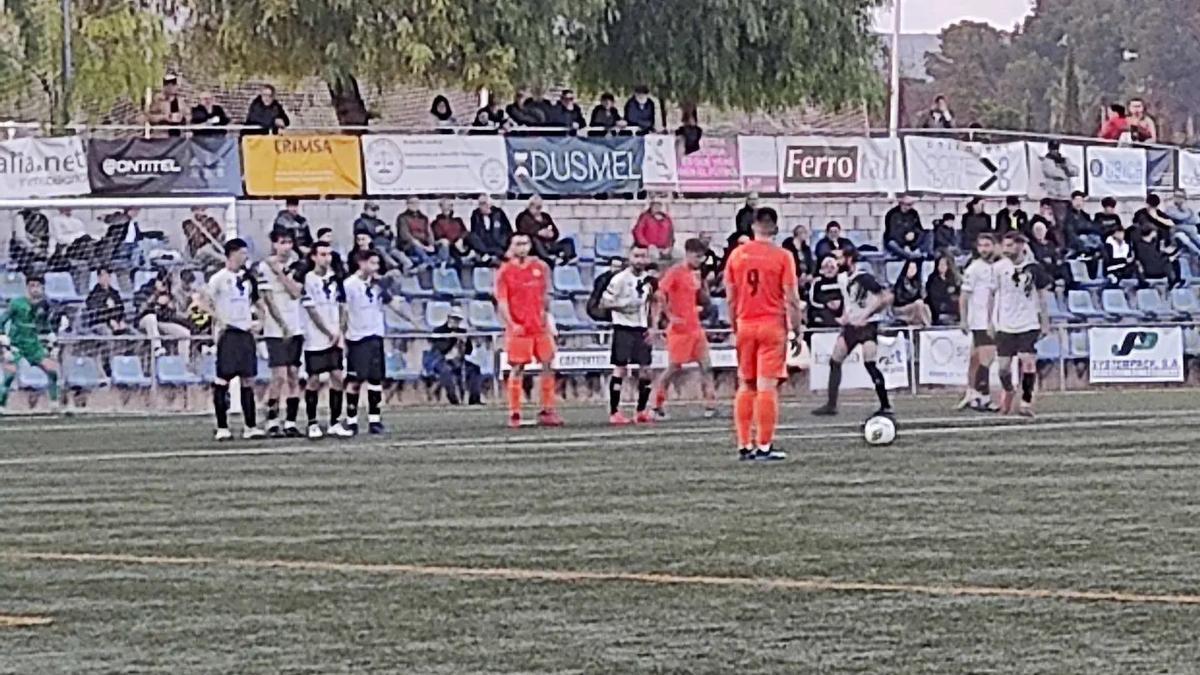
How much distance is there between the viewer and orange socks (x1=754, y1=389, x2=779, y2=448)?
18656 mm

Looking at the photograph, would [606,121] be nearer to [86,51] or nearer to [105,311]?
[105,311]

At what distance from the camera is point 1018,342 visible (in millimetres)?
25844

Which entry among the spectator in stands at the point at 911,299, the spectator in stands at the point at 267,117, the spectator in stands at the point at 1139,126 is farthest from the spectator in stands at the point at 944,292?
the spectator in stands at the point at 267,117

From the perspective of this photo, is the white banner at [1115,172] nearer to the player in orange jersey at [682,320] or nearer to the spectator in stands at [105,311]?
the player in orange jersey at [682,320]

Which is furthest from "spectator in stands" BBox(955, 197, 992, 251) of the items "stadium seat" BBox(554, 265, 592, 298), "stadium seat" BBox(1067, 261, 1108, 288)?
"stadium seat" BBox(554, 265, 592, 298)

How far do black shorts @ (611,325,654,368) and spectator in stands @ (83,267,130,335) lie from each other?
266 inches

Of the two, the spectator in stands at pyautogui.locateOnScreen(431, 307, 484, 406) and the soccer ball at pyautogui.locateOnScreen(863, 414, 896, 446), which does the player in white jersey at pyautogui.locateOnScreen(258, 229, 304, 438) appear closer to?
the soccer ball at pyautogui.locateOnScreen(863, 414, 896, 446)

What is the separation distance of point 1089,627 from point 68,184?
77.8 ft

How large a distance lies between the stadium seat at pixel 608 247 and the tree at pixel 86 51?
871 cm

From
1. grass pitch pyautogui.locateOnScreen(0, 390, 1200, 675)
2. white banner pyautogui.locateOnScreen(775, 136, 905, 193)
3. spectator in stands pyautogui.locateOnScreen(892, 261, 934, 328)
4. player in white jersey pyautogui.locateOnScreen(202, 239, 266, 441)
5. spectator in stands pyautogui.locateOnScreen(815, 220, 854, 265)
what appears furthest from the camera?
white banner pyautogui.locateOnScreen(775, 136, 905, 193)

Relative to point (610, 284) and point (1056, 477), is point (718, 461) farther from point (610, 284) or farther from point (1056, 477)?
point (610, 284)

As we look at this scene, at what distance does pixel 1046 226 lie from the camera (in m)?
34.4

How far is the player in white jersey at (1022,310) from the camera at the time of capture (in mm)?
25688

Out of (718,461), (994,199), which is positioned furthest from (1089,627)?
(994,199)
